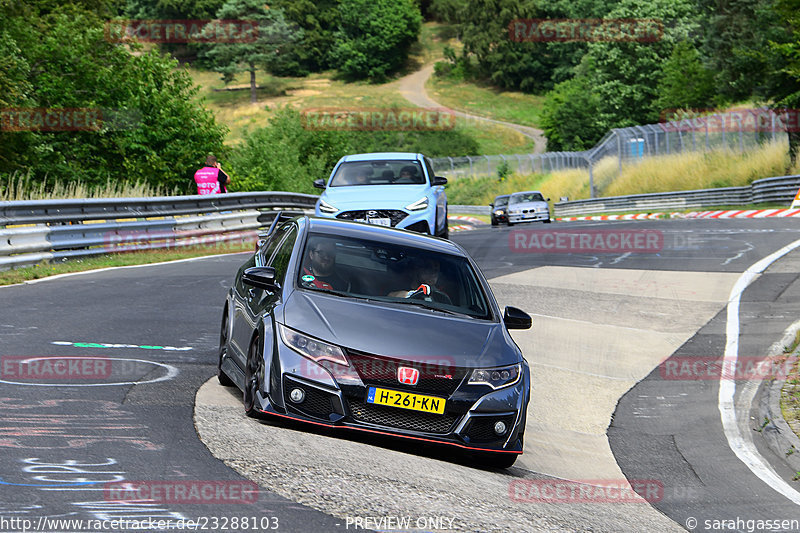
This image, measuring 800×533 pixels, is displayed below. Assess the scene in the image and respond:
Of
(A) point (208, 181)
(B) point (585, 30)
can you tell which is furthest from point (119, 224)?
(B) point (585, 30)

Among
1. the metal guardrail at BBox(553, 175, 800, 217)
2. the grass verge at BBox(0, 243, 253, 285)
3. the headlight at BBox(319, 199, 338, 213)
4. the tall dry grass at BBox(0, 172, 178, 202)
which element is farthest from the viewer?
the metal guardrail at BBox(553, 175, 800, 217)

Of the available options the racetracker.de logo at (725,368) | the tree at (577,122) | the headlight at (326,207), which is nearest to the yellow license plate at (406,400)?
the racetracker.de logo at (725,368)

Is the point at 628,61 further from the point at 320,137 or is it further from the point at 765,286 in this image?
the point at 765,286

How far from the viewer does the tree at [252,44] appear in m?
132

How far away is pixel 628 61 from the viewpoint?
78.6 metres

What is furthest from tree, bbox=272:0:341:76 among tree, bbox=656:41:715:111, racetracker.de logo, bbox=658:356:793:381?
racetracker.de logo, bbox=658:356:793:381

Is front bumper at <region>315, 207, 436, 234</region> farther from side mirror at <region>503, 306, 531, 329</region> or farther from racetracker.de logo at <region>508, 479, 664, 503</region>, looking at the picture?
racetracker.de logo at <region>508, 479, 664, 503</region>

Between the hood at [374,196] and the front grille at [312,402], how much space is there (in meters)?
10.1

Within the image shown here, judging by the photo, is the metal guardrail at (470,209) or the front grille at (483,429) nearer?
the front grille at (483,429)

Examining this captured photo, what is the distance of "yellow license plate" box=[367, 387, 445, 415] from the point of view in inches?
263

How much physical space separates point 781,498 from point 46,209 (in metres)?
14.1

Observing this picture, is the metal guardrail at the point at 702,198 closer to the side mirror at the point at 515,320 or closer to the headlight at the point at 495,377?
the side mirror at the point at 515,320

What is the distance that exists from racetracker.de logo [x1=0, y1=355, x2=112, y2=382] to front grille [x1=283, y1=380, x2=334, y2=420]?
93.1 inches

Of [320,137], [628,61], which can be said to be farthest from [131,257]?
[628,61]
